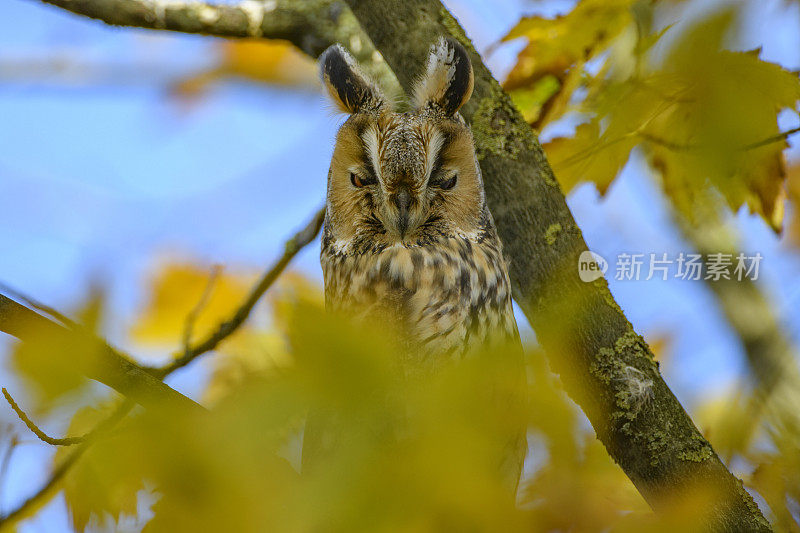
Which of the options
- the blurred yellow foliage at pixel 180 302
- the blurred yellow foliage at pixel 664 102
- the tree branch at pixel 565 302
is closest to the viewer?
the blurred yellow foliage at pixel 664 102

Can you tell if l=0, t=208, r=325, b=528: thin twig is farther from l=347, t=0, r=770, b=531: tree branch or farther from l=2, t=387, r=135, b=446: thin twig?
l=347, t=0, r=770, b=531: tree branch

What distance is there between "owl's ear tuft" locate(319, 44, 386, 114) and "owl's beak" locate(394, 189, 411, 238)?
30 cm

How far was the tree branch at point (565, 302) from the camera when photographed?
5.85 feet

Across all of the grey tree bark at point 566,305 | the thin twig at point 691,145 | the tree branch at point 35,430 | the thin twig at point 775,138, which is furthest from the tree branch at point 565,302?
the tree branch at point 35,430

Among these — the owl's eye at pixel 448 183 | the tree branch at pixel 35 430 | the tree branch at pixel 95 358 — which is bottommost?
the tree branch at pixel 35 430

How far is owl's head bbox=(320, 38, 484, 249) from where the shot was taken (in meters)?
2.03

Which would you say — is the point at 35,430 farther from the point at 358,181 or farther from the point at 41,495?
the point at 358,181

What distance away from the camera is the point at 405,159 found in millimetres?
1992

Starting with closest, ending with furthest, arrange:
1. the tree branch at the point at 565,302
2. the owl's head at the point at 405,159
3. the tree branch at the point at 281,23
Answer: the tree branch at the point at 565,302 < the owl's head at the point at 405,159 < the tree branch at the point at 281,23

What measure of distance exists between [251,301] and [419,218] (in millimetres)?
506

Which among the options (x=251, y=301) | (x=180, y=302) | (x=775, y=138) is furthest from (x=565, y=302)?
(x=180, y=302)

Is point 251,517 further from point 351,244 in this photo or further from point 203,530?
point 351,244

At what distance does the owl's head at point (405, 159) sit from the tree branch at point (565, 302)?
0.20ft

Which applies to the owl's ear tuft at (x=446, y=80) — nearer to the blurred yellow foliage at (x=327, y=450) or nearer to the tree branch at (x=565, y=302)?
the tree branch at (x=565, y=302)
